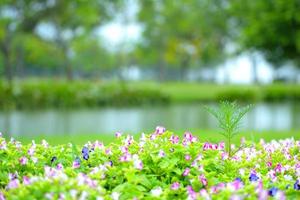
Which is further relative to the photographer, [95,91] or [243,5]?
[243,5]

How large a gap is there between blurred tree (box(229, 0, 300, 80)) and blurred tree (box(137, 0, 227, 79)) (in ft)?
28.3

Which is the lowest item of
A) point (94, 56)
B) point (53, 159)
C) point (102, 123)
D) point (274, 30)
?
point (102, 123)

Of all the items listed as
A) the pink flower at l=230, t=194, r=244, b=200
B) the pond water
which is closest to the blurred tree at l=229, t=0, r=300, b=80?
the pond water

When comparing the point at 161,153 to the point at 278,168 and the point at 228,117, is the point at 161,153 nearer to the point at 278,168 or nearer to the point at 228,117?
the point at 228,117

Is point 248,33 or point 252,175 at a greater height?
point 248,33

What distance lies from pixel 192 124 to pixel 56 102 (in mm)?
10152

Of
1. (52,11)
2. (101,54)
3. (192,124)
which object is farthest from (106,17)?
(101,54)

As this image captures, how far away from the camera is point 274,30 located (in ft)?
88.3

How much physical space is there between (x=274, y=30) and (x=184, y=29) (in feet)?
101

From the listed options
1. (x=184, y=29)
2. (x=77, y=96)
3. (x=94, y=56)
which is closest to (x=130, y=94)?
(x=77, y=96)

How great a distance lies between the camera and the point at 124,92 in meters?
28.7

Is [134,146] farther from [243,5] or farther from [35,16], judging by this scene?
[243,5]

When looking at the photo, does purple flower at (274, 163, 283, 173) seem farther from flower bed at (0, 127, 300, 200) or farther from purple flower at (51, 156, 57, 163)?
purple flower at (51, 156, 57, 163)

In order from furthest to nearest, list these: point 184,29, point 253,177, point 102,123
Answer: point 184,29 < point 102,123 < point 253,177
